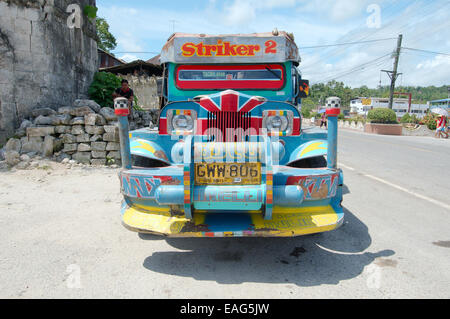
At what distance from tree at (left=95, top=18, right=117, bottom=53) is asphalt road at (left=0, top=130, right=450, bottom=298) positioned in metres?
29.2

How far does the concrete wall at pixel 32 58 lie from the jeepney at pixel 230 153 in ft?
17.0

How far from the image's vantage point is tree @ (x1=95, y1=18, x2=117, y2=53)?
1176 inches

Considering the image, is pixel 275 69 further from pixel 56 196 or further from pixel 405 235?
pixel 56 196

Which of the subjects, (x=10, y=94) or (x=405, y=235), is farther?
(x=10, y=94)

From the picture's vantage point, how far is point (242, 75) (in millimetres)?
4402

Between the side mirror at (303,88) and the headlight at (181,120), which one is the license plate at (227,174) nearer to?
the headlight at (181,120)

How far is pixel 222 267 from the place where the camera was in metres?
3.00

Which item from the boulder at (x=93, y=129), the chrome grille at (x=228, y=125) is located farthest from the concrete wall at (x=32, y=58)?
the chrome grille at (x=228, y=125)

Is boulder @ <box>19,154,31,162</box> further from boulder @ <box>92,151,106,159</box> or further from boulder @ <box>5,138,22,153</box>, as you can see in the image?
boulder @ <box>92,151,106,159</box>

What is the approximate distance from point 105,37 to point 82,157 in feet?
90.8

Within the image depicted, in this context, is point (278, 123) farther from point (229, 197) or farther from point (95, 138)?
point (95, 138)
